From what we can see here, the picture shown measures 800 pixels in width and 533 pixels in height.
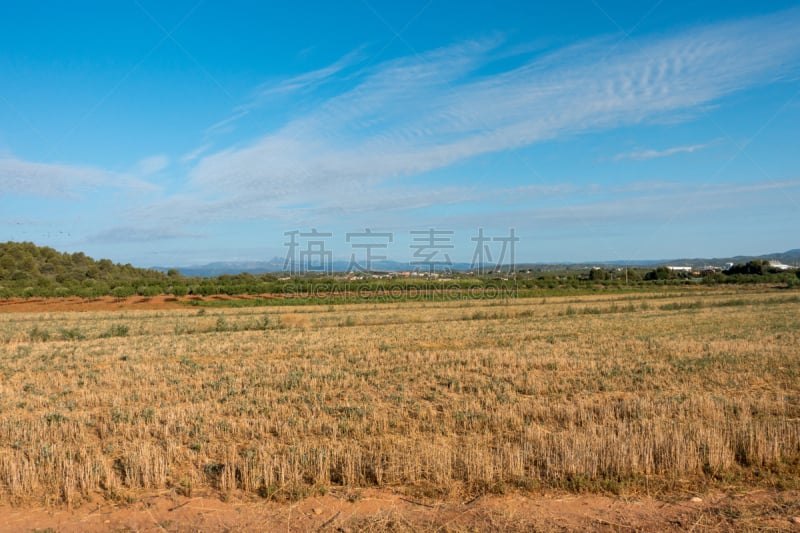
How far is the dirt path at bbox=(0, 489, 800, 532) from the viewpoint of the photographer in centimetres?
548

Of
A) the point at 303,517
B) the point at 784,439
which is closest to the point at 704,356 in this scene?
the point at 784,439

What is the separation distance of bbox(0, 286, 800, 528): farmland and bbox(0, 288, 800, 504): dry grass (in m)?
0.04

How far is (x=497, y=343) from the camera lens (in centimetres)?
2131

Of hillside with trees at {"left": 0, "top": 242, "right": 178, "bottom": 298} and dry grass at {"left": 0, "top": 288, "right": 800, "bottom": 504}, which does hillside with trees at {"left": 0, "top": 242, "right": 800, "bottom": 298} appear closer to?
hillside with trees at {"left": 0, "top": 242, "right": 178, "bottom": 298}

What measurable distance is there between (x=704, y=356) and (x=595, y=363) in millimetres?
3885

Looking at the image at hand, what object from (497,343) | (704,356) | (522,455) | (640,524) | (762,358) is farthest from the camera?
(497,343)

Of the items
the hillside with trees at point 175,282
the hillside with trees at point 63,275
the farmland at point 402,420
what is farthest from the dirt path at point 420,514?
the hillside with trees at point 63,275

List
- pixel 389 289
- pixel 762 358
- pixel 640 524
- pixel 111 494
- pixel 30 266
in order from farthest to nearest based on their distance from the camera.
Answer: pixel 30 266 < pixel 389 289 < pixel 762 358 < pixel 111 494 < pixel 640 524

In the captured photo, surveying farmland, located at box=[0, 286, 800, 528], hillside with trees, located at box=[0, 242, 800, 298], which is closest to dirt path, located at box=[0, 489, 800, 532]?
farmland, located at box=[0, 286, 800, 528]

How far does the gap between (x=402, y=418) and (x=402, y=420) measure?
0.16 meters

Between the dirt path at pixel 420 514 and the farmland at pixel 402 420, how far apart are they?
0.80 ft

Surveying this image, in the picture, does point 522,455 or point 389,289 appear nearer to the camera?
point 522,455

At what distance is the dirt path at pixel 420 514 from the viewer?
216 inches

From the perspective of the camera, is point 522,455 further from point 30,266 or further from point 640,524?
point 30,266
